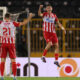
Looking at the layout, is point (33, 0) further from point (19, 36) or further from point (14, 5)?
point (19, 36)

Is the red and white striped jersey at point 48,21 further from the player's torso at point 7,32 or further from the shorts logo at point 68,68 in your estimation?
the shorts logo at point 68,68

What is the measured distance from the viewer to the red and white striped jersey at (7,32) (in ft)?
33.8

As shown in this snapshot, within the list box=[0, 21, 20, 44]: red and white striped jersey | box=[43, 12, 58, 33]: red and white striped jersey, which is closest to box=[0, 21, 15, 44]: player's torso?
box=[0, 21, 20, 44]: red and white striped jersey

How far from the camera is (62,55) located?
53.7ft

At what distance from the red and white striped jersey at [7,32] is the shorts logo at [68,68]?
443cm

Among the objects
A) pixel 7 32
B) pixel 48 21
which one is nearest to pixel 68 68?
pixel 48 21

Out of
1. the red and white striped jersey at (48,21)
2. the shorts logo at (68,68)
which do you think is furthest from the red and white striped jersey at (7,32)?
the shorts logo at (68,68)

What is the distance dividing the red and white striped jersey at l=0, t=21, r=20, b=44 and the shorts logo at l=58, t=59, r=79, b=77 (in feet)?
14.5

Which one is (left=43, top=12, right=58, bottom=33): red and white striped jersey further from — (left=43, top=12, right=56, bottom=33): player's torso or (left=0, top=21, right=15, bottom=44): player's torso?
(left=0, top=21, right=15, bottom=44): player's torso

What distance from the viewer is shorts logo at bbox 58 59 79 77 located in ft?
47.4

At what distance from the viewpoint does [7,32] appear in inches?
406

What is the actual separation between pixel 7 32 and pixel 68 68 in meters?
4.68

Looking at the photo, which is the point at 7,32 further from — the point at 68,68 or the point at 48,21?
the point at 68,68

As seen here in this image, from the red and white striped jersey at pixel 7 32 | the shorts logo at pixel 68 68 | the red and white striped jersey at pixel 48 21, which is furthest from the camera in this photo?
the shorts logo at pixel 68 68
